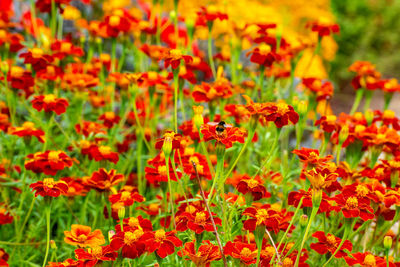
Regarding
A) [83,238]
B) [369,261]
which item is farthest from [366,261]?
[83,238]

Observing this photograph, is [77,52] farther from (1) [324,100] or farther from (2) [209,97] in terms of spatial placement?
(1) [324,100]

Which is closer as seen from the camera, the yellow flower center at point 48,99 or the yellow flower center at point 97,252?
the yellow flower center at point 97,252

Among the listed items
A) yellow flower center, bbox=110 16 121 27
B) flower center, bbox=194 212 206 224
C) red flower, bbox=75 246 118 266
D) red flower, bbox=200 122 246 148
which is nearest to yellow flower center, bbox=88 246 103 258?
red flower, bbox=75 246 118 266

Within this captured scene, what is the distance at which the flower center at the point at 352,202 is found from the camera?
1163 millimetres

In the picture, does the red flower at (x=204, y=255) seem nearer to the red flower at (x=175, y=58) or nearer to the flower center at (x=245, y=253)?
the flower center at (x=245, y=253)

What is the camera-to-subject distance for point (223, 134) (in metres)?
1.15

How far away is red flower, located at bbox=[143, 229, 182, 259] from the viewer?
1046 millimetres

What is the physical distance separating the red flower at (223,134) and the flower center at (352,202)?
284 millimetres

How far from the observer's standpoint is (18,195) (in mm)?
1767

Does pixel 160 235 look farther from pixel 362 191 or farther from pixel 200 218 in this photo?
pixel 362 191

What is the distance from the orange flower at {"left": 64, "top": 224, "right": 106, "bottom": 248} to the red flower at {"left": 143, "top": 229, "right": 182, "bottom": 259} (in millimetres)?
137

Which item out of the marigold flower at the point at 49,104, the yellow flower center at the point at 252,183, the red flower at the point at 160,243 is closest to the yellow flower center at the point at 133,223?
the red flower at the point at 160,243

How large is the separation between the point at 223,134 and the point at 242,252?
26cm

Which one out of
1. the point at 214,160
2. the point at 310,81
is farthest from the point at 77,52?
the point at 310,81
